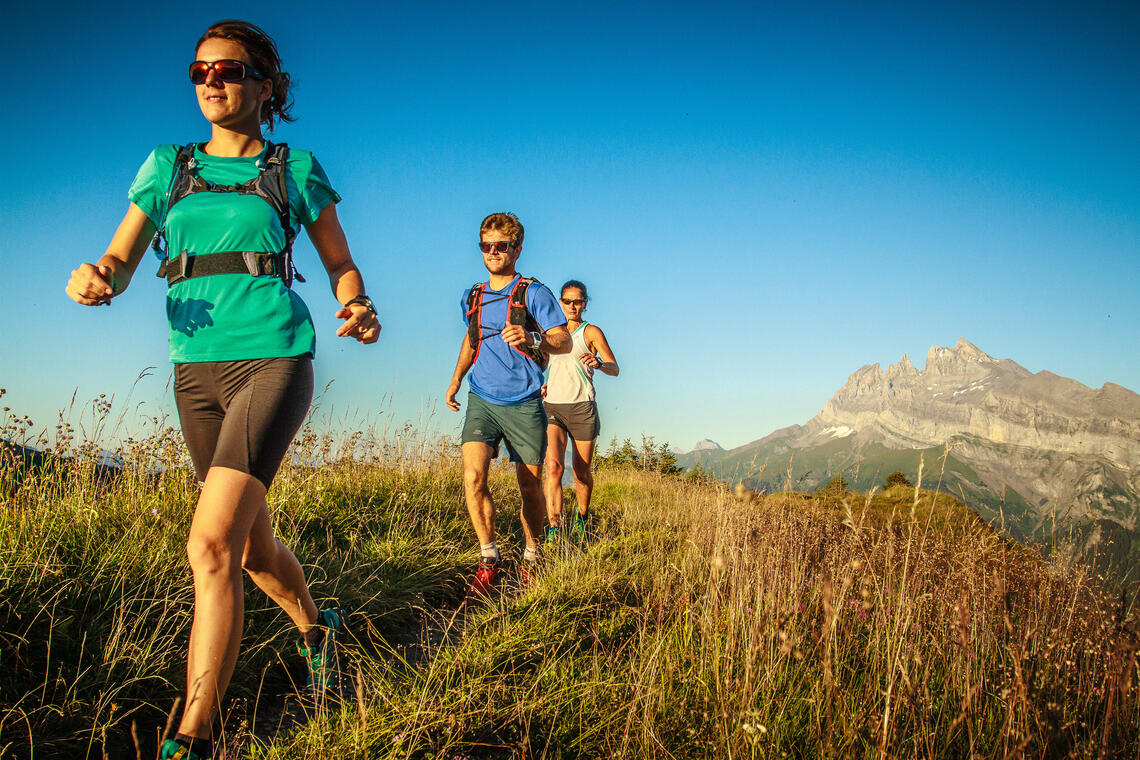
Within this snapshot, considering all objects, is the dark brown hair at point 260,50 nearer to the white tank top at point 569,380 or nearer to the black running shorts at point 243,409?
the black running shorts at point 243,409

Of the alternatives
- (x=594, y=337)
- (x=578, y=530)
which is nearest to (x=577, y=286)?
(x=594, y=337)

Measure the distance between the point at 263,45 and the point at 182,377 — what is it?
53.5 inches

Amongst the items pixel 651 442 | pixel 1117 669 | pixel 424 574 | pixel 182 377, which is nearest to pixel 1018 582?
pixel 1117 669

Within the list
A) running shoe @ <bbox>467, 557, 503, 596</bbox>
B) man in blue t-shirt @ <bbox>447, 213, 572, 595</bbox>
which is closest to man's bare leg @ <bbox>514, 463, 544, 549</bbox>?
man in blue t-shirt @ <bbox>447, 213, 572, 595</bbox>

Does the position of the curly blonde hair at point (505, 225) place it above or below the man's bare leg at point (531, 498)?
above

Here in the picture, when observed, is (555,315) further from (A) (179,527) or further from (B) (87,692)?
(B) (87,692)

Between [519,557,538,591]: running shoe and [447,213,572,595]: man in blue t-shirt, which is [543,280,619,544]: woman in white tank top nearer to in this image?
[447,213,572,595]: man in blue t-shirt

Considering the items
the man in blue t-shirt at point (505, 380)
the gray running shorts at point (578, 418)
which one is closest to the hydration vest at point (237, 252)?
the man in blue t-shirt at point (505, 380)

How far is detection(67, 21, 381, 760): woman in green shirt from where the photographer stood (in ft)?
6.44

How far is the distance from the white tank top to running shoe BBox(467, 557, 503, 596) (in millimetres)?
2550

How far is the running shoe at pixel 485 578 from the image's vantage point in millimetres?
3975

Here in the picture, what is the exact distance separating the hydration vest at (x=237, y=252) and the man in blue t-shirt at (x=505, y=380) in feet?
7.17

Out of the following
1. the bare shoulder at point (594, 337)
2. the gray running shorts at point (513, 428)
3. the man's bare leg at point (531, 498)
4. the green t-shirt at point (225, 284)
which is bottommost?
the man's bare leg at point (531, 498)

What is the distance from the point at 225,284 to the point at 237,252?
12 centimetres
